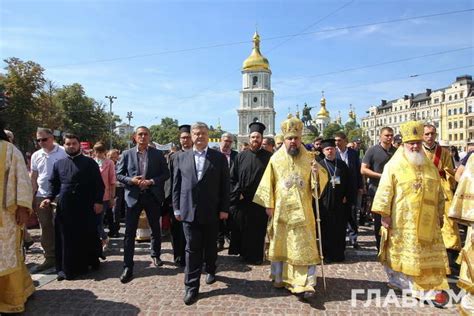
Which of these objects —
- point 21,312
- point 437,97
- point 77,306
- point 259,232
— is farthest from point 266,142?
point 437,97

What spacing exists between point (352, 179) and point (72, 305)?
498cm

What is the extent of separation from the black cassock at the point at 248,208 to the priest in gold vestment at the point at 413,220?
2102mm

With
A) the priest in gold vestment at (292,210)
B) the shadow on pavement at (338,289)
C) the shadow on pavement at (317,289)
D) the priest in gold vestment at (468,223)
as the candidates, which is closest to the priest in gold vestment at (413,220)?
the shadow on pavement at (338,289)

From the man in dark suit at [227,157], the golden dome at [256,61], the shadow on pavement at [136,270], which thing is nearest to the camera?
the shadow on pavement at [136,270]

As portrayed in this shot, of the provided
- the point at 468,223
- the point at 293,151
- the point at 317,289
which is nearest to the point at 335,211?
the point at 317,289

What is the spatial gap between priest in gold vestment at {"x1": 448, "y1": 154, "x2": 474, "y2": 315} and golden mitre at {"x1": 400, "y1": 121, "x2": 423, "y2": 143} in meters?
0.79

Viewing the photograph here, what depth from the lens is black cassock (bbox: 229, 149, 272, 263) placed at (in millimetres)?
6398

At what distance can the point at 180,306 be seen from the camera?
14.8ft

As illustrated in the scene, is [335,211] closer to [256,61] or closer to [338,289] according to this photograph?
[338,289]

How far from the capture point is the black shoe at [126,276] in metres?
5.40

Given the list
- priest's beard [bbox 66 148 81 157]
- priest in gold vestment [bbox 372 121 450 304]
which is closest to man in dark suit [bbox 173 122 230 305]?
priest's beard [bbox 66 148 81 157]

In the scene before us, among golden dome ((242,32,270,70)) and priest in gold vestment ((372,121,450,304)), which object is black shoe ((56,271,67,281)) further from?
golden dome ((242,32,270,70))

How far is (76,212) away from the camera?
5672 millimetres

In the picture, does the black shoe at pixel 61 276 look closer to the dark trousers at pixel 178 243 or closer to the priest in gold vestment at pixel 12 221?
the priest in gold vestment at pixel 12 221
